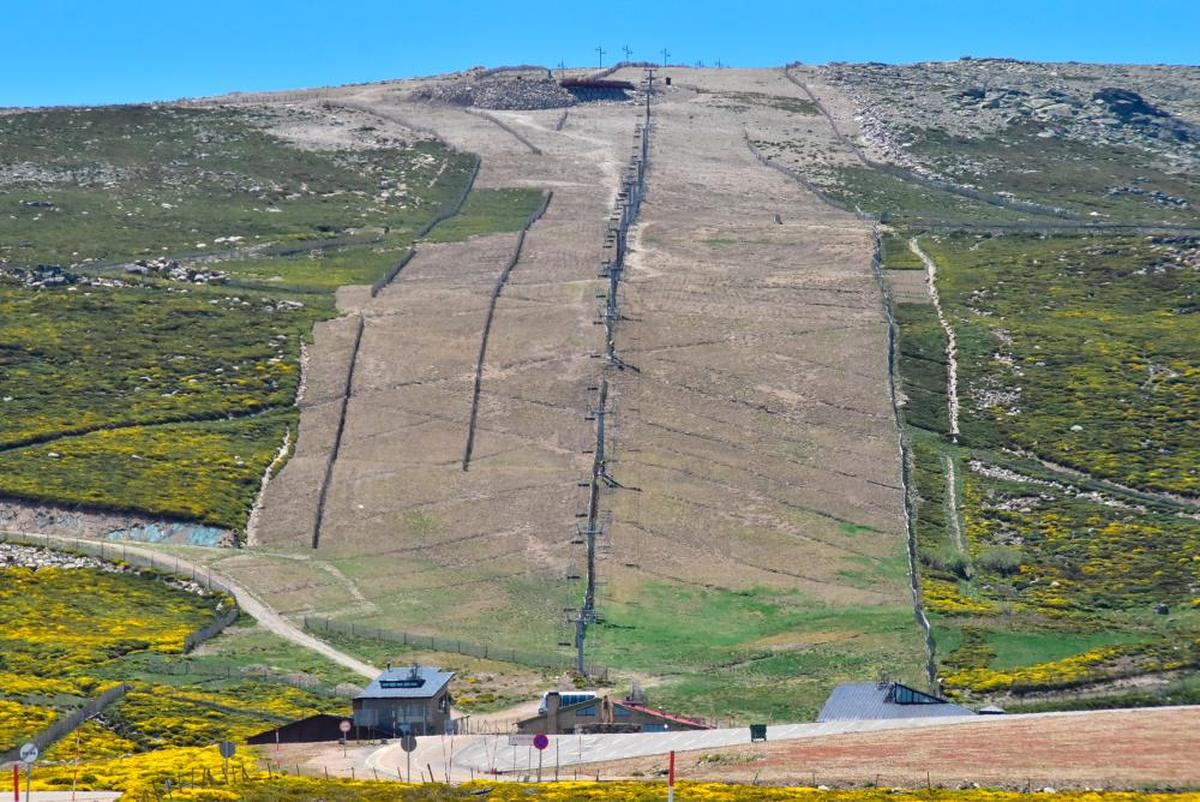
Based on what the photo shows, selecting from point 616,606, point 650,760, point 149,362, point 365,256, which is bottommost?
point 650,760

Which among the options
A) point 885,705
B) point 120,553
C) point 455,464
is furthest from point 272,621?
point 885,705

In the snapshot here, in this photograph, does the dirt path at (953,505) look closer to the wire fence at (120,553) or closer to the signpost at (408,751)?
the wire fence at (120,553)

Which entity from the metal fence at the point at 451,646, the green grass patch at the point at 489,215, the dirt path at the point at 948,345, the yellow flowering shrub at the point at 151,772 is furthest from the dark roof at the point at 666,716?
the green grass patch at the point at 489,215

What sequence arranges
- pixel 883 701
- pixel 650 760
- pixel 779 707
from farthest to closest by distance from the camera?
pixel 779 707 < pixel 883 701 < pixel 650 760

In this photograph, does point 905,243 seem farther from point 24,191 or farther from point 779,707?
point 779,707

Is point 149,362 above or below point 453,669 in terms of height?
above

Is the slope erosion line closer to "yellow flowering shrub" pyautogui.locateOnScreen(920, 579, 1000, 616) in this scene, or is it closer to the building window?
"yellow flowering shrub" pyautogui.locateOnScreen(920, 579, 1000, 616)

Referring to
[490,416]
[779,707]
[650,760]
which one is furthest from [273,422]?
[650,760]

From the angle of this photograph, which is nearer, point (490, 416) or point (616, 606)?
point (616, 606)
